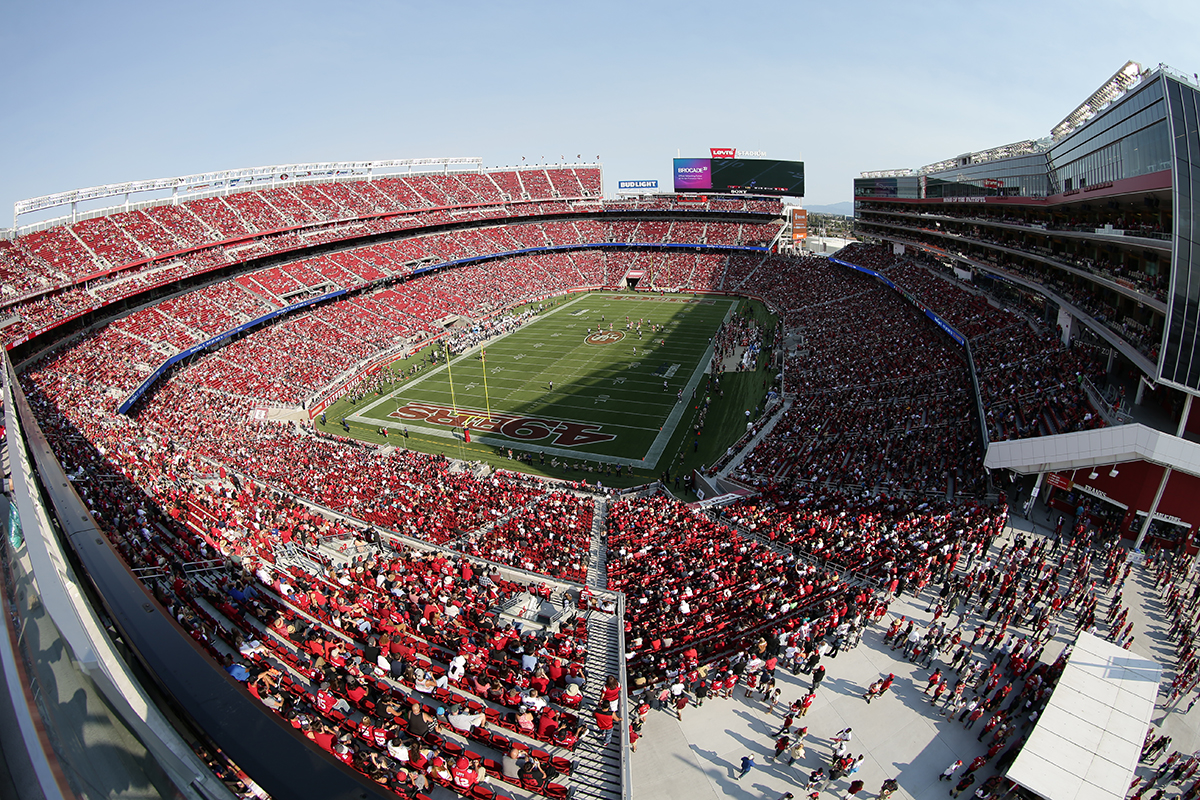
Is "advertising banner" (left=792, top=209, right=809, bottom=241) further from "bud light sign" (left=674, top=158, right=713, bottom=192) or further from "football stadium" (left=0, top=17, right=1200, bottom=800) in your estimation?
"football stadium" (left=0, top=17, right=1200, bottom=800)

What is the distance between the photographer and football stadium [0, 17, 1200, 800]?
735 cm

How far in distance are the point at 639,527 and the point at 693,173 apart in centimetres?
6789

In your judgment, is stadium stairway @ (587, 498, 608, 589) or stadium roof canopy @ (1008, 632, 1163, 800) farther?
stadium stairway @ (587, 498, 608, 589)

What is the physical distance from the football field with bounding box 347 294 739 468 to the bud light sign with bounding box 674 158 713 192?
29.5 metres

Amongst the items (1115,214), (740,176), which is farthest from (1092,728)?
(740,176)

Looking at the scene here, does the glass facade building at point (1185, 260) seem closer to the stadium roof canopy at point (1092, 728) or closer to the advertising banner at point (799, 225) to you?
the stadium roof canopy at point (1092, 728)

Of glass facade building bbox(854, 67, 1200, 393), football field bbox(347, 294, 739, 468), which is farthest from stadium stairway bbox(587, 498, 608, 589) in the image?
glass facade building bbox(854, 67, 1200, 393)

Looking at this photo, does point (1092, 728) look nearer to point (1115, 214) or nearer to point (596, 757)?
point (596, 757)

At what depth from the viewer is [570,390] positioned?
37750mm

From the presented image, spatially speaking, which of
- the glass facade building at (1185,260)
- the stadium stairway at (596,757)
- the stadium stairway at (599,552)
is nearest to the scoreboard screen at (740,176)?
the glass facade building at (1185,260)

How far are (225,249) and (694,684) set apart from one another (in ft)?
172

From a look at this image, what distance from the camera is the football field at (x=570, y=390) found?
31.3 meters

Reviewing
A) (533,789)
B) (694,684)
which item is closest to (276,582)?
(533,789)

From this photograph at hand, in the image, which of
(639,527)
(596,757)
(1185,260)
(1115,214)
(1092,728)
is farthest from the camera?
(1115,214)
